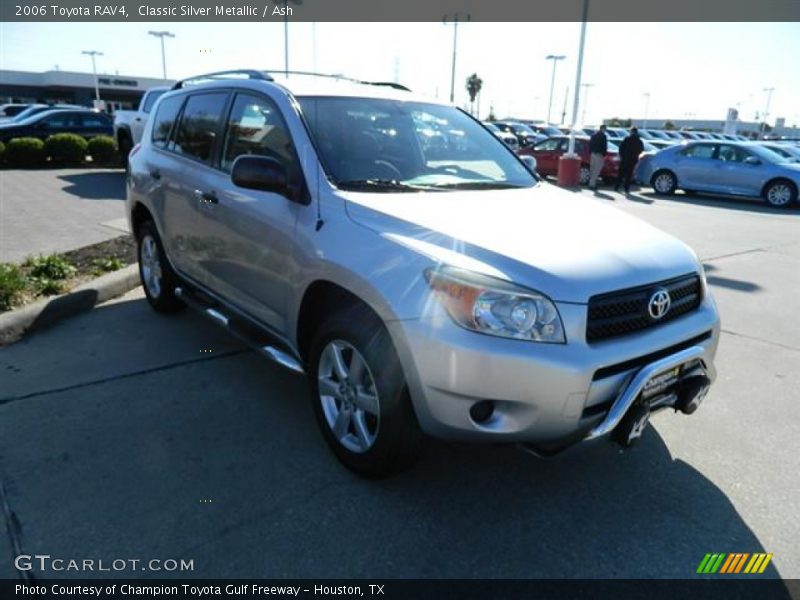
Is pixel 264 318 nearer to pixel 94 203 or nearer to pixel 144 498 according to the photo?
Result: pixel 144 498

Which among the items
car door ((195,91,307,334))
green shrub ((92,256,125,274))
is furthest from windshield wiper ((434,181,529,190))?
green shrub ((92,256,125,274))

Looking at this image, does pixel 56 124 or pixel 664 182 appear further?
pixel 56 124

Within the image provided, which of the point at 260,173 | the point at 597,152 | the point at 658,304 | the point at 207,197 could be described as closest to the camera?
the point at 658,304

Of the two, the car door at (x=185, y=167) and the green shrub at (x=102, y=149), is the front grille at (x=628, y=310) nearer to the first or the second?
the car door at (x=185, y=167)

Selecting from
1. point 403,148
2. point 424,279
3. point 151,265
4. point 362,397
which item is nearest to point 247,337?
point 362,397

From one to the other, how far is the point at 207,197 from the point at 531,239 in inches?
92.6

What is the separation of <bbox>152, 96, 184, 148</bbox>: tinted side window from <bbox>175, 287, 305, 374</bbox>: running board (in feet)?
4.52

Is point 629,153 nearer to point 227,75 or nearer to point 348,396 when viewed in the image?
point 227,75

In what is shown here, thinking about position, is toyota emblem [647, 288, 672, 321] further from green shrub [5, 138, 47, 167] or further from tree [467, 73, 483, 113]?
tree [467, 73, 483, 113]

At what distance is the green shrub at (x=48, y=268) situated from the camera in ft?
19.1

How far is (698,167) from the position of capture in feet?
55.0

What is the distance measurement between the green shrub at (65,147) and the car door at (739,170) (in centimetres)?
1765

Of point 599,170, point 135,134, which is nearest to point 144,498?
point 135,134

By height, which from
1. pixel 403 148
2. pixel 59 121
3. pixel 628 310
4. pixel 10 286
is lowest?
pixel 10 286
